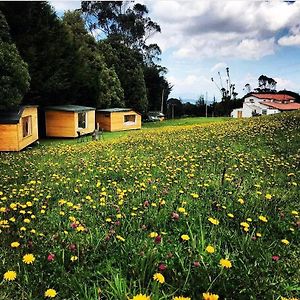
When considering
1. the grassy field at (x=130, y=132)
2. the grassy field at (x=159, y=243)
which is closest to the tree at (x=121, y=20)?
the grassy field at (x=130, y=132)

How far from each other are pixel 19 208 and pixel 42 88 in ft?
84.4

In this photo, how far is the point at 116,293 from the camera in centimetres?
254

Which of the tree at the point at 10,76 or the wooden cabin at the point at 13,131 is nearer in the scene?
the wooden cabin at the point at 13,131

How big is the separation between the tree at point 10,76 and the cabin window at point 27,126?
1.38m

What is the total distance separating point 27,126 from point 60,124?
622cm

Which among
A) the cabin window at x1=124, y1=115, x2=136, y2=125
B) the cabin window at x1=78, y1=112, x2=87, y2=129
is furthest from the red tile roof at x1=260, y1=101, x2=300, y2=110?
the cabin window at x1=78, y1=112, x2=87, y2=129

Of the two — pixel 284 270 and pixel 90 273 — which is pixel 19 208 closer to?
pixel 90 273

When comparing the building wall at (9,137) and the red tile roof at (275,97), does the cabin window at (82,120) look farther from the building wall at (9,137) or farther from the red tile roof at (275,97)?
the red tile roof at (275,97)

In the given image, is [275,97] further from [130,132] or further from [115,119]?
[130,132]

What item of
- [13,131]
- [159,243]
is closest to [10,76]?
[13,131]

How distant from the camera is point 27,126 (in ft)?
74.9

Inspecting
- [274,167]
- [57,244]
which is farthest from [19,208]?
[274,167]

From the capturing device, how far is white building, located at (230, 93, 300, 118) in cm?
6975

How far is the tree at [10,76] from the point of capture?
781 inches
